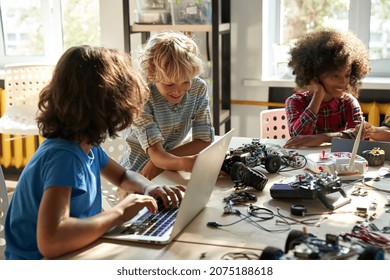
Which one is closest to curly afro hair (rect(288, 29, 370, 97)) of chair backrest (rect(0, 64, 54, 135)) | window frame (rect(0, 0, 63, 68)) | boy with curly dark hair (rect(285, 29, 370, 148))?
boy with curly dark hair (rect(285, 29, 370, 148))

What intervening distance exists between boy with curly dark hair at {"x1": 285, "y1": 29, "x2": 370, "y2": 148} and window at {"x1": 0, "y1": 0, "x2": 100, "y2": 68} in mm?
1791

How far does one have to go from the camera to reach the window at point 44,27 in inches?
155

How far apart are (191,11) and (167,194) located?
1690 millimetres

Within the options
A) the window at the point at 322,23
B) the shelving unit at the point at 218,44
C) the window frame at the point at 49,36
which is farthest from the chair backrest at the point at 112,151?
the window frame at the point at 49,36

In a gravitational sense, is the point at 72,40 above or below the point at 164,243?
above

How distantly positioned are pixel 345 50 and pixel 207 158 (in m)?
1.27

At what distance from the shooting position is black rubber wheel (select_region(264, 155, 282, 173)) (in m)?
1.91

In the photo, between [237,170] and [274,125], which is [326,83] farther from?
[237,170]

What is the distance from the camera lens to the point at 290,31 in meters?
3.47

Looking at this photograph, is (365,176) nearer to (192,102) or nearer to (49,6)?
(192,102)

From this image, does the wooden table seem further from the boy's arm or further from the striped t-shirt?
the striped t-shirt

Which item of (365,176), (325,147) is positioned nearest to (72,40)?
(325,147)

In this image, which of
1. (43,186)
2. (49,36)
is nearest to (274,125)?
(43,186)

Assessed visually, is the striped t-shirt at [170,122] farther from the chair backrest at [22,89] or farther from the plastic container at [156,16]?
the chair backrest at [22,89]
